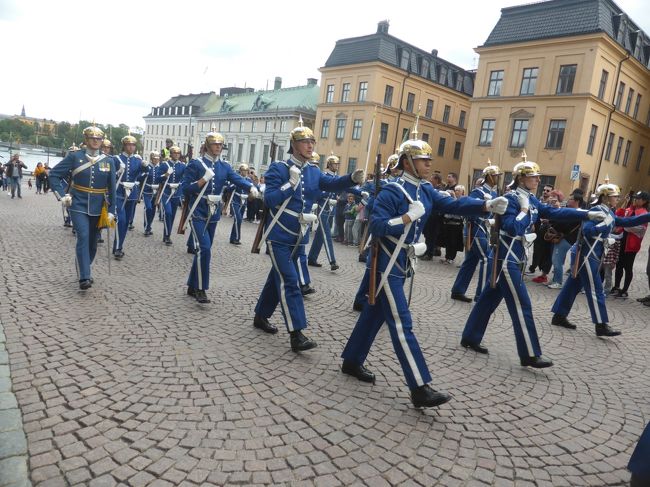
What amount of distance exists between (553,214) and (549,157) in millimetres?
27981

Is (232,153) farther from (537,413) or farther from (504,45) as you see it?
(537,413)

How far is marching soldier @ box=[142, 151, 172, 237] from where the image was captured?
41.4ft

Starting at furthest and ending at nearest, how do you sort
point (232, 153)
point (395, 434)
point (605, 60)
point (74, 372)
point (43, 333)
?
point (232, 153), point (605, 60), point (43, 333), point (74, 372), point (395, 434)

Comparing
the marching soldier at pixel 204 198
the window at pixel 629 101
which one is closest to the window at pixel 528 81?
the window at pixel 629 101

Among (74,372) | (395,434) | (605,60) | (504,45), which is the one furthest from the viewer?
(504,45)

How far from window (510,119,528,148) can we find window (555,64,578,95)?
2749 millimetres

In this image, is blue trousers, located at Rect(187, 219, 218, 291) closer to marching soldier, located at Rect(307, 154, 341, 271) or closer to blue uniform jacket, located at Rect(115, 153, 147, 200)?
marching soldier, located at Rect(307, 154, 341, 271)

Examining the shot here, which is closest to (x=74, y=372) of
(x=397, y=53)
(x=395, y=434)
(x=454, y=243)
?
(x=395, y=434)

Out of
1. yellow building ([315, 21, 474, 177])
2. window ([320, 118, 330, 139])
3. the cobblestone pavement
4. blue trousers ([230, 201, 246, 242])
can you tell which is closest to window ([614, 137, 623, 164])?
yellow building ([315, 21, 474, 177])

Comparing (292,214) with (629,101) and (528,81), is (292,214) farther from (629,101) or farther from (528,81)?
(629,101)

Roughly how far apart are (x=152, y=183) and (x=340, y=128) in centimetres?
3407

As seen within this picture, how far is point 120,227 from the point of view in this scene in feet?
31.1

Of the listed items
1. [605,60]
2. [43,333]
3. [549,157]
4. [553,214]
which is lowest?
[43,333]

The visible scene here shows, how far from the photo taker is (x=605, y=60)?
29312mm
